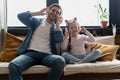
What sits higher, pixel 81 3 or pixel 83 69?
pixel 81 3

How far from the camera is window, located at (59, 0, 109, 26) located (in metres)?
3.75

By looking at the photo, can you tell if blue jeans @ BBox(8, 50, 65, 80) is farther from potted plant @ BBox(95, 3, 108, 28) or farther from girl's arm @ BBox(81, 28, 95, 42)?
potted plant @ BBox(95, 3, 108, 28)

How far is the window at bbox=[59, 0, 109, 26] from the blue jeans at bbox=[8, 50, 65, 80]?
1303mm

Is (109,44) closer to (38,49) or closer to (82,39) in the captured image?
(82,39)

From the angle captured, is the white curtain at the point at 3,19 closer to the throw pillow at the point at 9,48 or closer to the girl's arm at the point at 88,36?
the throw pillow at the point at 9,48

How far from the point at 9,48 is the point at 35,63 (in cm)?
52

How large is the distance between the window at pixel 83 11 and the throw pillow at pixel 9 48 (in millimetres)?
1128

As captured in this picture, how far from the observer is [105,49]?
2.93 m

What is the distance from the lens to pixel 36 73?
2.46m

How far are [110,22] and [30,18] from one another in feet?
5.08

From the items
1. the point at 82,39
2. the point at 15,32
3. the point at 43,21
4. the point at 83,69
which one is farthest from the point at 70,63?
the point at 15,32

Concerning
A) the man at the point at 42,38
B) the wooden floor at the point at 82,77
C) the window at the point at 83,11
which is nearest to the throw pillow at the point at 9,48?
the man at the point at 42,38

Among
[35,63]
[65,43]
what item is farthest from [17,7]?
[35,63]

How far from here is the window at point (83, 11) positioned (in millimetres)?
3748
